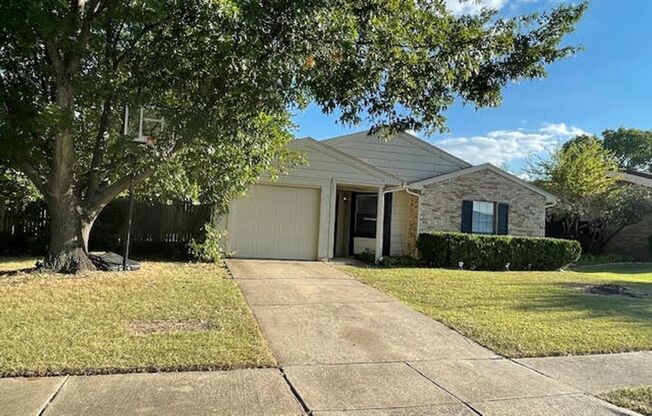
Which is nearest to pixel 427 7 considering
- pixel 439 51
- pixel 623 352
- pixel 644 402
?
pixel 439 51

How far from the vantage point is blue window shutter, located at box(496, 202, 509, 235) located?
17.6 meters

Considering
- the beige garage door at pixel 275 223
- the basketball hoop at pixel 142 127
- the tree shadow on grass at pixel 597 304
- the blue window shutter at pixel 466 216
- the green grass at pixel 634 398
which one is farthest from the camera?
the blue window shutter at pixel 466 216

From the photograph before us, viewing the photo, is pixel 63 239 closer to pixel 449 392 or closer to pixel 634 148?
pixel 449 392

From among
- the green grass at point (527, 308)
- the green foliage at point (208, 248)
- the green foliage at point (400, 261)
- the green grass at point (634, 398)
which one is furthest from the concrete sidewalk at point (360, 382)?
the green foliage at point (400, 261)

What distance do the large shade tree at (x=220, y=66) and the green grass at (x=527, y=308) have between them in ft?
10.6

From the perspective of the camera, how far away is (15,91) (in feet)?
29.1

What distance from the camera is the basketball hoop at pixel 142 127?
30.5 feet

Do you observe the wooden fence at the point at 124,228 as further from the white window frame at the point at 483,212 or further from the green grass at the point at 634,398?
the green grass at the point at 634,398

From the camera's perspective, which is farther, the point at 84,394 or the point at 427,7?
the point at 427,7

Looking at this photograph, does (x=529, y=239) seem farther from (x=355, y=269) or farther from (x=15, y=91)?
(x=15, y=91)

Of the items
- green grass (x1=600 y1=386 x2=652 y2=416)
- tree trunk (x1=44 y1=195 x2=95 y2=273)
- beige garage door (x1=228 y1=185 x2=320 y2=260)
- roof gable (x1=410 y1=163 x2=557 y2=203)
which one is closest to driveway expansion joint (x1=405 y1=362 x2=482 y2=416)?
green grass (x1=600 y1=386 x2=652 y2=416)

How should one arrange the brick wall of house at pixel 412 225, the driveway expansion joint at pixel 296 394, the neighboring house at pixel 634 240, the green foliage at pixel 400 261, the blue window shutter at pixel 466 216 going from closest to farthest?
the driveway expansion joint at pixel 296 394 → the green foliage at pixel 400 261 → the brick wall of house at pixel 412 225 → the blue window shutter at pixel 466 216 → the neighboring house at pixel 634 240

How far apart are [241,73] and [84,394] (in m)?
4.82

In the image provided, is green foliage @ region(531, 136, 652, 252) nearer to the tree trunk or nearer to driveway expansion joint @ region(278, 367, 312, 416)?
the tree trunk
